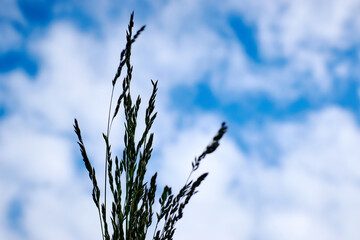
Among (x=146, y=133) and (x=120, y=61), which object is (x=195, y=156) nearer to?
(x=146, y=133)

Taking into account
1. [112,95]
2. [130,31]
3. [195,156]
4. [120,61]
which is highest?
[130,31]

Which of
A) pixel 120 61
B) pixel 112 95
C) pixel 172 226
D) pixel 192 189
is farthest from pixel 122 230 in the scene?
pixel 120 61

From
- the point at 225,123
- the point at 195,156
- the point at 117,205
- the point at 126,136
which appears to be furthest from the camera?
the point at 126,136

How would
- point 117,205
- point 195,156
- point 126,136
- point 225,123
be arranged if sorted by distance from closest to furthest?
point 225,123 < point 195,156 < point 117,205 < point 126,136

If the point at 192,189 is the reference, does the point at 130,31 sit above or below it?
above

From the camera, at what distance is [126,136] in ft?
11.7

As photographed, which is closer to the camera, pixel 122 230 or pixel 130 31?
pixel 122 230

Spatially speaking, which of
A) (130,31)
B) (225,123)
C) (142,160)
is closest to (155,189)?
(142,160)

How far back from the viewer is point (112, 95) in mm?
3596

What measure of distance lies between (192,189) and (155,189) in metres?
0.40

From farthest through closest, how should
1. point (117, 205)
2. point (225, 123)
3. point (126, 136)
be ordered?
point (126, 136), point (117, 205), point (225, 123)

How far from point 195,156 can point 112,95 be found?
1.11 m

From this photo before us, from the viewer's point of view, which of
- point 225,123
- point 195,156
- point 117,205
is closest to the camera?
point 225,123

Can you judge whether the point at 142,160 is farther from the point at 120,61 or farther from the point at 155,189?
the point at 120,61
